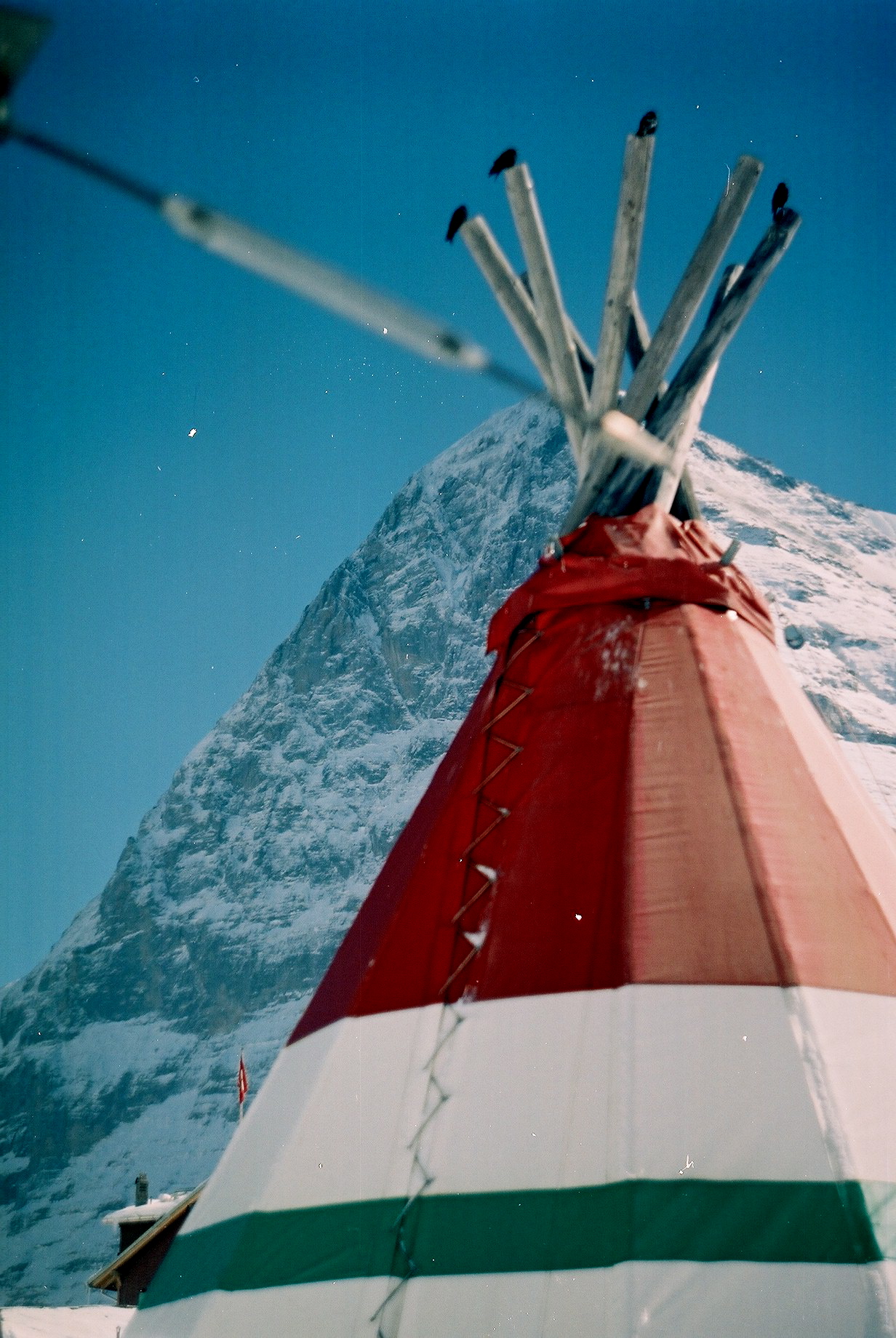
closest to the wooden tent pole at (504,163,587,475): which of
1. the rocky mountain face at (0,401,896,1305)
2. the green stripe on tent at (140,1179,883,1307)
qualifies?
the green stripe on tent at (140,1179,883,1307)

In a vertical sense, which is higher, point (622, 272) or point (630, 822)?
point (622, 272)

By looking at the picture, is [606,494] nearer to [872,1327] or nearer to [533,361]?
[533,361]

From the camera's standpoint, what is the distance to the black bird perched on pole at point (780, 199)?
4820 millimetres

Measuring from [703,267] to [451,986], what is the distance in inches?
118

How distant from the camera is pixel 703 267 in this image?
184 inches

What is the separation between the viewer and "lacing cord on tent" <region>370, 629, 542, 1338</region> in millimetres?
2762

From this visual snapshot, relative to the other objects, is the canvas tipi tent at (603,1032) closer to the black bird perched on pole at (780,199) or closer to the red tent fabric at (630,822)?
the red tent fabric at (630,822)

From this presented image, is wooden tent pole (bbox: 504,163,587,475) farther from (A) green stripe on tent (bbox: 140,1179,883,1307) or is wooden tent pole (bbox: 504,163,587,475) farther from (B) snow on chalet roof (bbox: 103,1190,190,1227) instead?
(B) snow on chalet roof (bbox: 103,1190,190,1227)

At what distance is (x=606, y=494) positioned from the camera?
14.9 ft

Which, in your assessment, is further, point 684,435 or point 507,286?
point 507,286

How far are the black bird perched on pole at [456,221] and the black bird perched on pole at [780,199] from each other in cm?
127

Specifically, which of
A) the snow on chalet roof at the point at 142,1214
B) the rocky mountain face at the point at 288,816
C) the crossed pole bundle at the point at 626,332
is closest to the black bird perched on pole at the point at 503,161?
the crossed pole bundle at the point at 626,332

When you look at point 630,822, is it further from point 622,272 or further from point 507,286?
point 507,286

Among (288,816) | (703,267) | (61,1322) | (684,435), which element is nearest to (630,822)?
(684,435)
